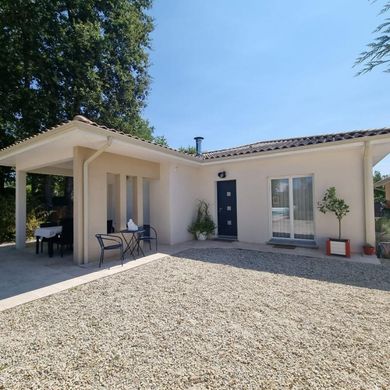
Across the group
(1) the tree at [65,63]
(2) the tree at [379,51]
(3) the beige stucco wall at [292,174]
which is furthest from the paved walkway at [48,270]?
(1) the tree at [65,63]

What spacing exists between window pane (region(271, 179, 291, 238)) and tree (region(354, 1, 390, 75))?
5485 millimetres

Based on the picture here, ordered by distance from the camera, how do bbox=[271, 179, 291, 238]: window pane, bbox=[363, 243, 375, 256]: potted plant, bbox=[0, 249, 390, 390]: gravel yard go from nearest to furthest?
bbox=[0, 249, 390, 390]: gravel yard < bbox=[363, 243, 375, 256]: potted plant < bbox=[271, 179, 291, 238]: window pane

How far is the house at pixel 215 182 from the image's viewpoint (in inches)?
269

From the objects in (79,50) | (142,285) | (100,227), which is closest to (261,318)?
(142,285)

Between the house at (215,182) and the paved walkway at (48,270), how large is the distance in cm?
73

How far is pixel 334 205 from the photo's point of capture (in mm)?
7633

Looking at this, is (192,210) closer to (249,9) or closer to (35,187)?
(249,9)

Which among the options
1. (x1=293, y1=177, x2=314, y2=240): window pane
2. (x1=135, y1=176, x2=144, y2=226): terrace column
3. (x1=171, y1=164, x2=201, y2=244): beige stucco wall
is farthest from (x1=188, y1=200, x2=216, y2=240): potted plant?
(x1=293, y1=177, x2=314, y2=240): window pane

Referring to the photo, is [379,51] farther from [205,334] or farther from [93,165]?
[93,165]

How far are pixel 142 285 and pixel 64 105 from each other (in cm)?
1197

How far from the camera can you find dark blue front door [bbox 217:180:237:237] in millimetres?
10398

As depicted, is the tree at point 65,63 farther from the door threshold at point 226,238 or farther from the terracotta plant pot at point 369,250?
the terracotta plant pot at point 369,250

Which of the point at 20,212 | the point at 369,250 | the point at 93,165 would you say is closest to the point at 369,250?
the point at 369,250

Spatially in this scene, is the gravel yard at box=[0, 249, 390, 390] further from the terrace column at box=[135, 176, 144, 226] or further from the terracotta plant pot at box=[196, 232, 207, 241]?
the terracotta plant pot at box=[196, 232, 207, 241]
